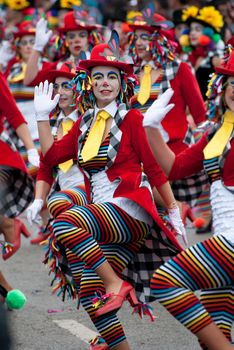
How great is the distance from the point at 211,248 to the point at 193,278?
0.53 feet

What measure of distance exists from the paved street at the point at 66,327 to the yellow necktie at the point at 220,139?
1.30m

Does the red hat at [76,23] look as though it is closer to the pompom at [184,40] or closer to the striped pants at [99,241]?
the pompom at [184,40]

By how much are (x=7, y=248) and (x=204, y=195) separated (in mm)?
1846

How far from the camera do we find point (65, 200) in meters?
6.16

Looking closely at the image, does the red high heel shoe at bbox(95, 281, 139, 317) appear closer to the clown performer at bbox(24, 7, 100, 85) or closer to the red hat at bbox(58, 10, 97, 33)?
the clown performer at bbox(24, 7, 100, 85)

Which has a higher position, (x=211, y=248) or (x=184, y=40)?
(x=211, y=248)

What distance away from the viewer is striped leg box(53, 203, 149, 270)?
215 inches

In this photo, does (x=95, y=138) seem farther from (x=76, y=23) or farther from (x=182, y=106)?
(x=76, y=23)

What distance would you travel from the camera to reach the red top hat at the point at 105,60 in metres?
6.02

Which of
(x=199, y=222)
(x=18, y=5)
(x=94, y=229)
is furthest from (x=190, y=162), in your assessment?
(x=18, y=5)

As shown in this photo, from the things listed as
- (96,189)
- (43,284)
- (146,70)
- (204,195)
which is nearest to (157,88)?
(146,70)

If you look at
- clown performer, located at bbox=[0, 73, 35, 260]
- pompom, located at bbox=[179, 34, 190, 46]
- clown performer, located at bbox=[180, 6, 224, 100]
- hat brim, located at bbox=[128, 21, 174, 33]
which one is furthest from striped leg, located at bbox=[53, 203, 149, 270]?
pompom, located at bbox=[179, 34, 190, 46]

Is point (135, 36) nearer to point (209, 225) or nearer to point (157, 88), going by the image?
point (157, 88)

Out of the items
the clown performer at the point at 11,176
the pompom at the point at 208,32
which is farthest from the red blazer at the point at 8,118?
the pompom at the point at 208,32
